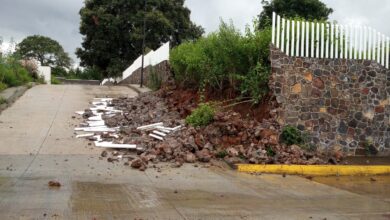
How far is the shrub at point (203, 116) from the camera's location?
12.4m

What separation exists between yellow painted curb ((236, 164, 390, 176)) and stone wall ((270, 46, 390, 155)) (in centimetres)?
136

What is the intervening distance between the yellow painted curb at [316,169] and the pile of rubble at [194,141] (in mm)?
263

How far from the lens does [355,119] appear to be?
41.8ft

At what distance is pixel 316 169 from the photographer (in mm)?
10867

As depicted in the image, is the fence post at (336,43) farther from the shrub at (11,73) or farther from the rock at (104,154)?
the shrub at (11,73)

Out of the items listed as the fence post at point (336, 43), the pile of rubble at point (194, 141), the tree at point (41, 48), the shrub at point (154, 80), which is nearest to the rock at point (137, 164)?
the pile of rubble at point (194, 141)

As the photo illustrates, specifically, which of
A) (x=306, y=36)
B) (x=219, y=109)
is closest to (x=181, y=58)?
(x=219, y=109)

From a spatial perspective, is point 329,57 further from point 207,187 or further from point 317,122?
point 207,187

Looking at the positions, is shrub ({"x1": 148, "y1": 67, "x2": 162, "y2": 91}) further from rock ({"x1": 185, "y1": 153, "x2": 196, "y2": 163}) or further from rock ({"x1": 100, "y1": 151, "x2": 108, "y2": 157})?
rock ({"x1": 185, "y1": 153, "x2": 196, "y2": 163})

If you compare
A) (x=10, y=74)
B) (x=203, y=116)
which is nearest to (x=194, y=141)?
(x=203, y=116)

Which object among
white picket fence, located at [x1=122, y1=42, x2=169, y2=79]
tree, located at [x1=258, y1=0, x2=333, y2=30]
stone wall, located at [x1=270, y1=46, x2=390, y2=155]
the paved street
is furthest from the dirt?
tree, located at [x1=258, y1=0, x2=333, y2=30]

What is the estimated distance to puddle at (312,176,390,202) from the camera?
9.09m

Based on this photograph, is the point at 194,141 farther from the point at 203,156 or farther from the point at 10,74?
the point at 10,74

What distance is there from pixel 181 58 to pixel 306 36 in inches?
223
